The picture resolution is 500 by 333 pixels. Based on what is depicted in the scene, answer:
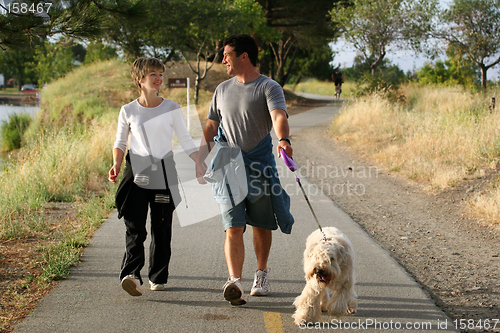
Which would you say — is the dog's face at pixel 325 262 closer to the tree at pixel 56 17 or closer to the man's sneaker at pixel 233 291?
the man's sneaker at pixel 233 291

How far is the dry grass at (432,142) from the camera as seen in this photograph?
371 inches

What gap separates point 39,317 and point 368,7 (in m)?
24.3

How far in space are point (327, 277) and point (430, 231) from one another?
147 inches

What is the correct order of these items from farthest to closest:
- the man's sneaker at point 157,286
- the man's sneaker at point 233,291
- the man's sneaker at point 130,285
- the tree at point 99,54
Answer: the tree at point 99,54 → the man's sneaker at point 157,286 → the man's sneaker at point 130,285 → the man's sneaker at point 233,291

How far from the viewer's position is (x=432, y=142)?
11859mm

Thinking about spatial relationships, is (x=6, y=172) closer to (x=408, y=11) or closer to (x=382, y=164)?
(x=382, y=164)

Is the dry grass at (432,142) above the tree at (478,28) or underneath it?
underneath

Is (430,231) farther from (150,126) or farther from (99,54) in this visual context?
(99,54)

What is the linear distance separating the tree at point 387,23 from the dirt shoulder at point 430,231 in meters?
15.3

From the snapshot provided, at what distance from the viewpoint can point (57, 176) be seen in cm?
909

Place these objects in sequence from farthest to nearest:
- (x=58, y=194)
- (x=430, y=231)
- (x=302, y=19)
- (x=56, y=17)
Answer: (x=302, y=19), (x=58, y=194), (x=430, y=231), (x=56, y=17)

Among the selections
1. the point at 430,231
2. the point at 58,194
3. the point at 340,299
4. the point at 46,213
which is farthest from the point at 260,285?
the point at 58,194

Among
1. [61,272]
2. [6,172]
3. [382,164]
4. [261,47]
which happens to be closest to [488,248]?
[61,272]

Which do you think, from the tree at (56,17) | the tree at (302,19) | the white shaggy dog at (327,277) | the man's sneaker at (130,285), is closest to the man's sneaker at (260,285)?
the white shaggy dog at (327,277)
